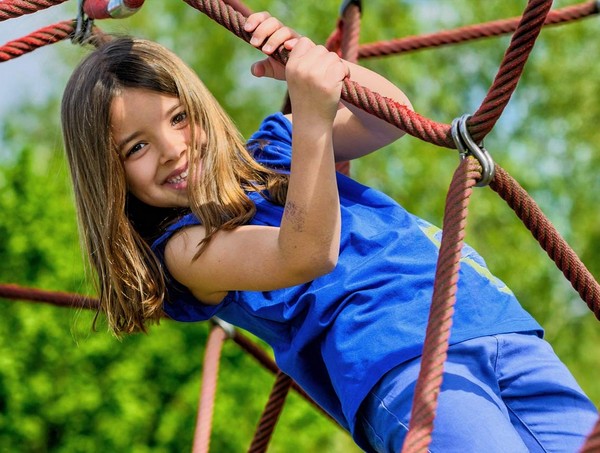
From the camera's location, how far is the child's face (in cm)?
115

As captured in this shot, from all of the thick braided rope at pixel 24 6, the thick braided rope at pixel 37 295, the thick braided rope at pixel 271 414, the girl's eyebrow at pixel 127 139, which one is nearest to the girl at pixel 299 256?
the girl's eyebrow at pixel 127 139

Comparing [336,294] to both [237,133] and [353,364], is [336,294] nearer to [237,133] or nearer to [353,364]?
[353,364]

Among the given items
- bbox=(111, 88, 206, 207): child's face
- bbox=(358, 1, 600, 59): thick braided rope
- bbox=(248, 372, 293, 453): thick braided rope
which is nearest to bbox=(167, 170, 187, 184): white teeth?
bbox=(111, 88, 206, 207): child's face

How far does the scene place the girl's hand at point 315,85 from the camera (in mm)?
965

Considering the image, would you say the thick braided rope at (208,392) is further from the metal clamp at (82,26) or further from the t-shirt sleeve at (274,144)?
the metal clamp at (82,26)

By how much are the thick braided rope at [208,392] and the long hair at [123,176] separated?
555 mm

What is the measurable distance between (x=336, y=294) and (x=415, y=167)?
19.3ft

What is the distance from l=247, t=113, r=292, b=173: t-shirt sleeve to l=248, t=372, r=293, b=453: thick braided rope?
44 cm

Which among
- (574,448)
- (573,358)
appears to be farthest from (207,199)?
(573,358)

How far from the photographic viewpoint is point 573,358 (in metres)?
8.45

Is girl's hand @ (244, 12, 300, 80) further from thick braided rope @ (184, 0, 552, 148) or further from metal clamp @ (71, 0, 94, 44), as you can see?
metal clamp @ (71, 0, 94, 44)

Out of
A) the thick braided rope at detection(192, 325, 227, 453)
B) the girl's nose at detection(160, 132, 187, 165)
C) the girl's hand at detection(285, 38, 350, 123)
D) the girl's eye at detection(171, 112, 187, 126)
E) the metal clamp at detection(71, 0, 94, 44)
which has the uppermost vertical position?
the girl's hand at detection(285, 38, 350, 123)

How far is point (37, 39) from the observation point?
1306mm

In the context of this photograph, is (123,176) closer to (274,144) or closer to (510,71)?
(274,144)
